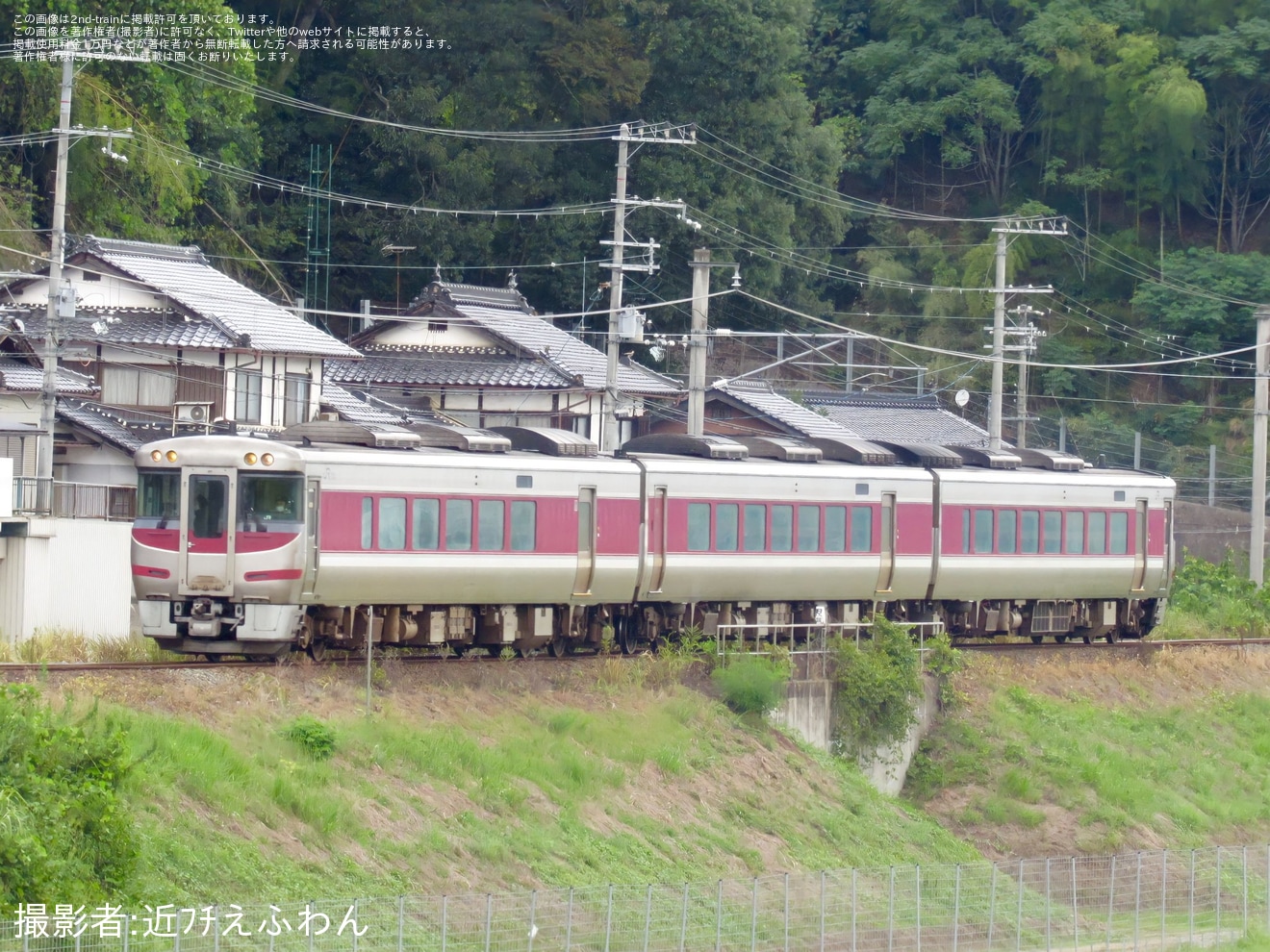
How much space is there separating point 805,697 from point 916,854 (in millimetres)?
2729

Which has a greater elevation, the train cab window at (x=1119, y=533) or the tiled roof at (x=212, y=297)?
the tiled roof at (x=212, y=297)

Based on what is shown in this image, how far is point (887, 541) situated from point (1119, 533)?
15.4 ft

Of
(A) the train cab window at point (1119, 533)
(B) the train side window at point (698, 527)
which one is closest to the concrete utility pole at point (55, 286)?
(B) the train side window at point (698, 527)

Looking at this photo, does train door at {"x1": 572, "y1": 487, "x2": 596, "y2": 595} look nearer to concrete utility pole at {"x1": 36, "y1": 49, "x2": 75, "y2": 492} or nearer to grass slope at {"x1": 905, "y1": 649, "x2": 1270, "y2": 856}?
grass slope at {"x1": 905, "y1": 649, "x2": 1270, "y2": 856}

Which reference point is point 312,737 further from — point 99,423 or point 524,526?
point 99,423

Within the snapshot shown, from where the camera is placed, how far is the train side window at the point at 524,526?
72.2ft

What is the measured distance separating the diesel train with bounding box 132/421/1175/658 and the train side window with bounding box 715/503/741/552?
4 centimetres

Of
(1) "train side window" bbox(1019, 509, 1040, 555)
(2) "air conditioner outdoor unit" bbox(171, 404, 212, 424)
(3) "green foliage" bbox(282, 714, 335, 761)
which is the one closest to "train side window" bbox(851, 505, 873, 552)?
(1) "train side window" bbox(1019, 509, 1040, 555)

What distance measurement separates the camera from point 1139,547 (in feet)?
97.5

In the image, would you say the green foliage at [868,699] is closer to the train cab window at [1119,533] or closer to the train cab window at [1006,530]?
the train cab window at [1006,530]

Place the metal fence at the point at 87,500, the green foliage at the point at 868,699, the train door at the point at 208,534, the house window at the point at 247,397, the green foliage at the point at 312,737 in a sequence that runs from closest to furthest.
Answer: the green foliage at the point at 312,737
the train door at the point at 208,534
the green foliage at the point at 868,699
the metal fence at the point at 87,500
the house window at the point at 247,397

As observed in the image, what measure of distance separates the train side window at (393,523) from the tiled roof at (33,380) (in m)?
10.2

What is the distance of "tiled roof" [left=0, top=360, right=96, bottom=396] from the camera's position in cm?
2953

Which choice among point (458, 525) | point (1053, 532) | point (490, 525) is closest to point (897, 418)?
point (1053, 532)
